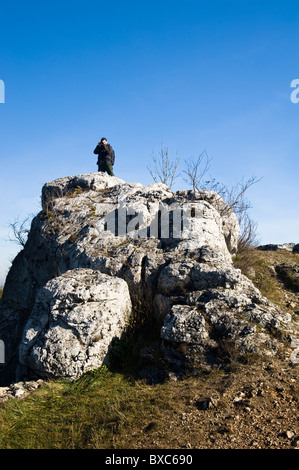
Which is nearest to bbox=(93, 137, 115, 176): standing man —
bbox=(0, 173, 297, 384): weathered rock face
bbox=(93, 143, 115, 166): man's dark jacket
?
bbox=(93, 143, 115, 166): man's dark jacket

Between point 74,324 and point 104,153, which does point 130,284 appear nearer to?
point 74,324

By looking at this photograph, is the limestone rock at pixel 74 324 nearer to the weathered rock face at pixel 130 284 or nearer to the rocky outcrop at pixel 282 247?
the weathered rock face at pixel 130 284

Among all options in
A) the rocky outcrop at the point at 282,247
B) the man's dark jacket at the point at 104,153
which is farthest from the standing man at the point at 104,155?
the rocky outcrop at the point at 282,247

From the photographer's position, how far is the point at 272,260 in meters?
13.3

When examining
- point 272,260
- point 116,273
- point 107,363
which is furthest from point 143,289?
point 272,260

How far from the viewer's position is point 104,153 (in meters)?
16.2

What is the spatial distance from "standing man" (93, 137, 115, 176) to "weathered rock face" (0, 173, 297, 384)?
208cm

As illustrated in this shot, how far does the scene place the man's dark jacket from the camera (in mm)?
16062

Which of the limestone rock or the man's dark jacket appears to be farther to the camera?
the man's dark jacket

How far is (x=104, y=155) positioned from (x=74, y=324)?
10.2 metres

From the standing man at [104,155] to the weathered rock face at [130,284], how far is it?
2.08 m

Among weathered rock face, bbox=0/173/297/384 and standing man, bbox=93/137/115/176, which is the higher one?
standing man, bbox=93/137/115/176

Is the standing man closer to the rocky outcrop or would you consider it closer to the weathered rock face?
the weathered rock face
